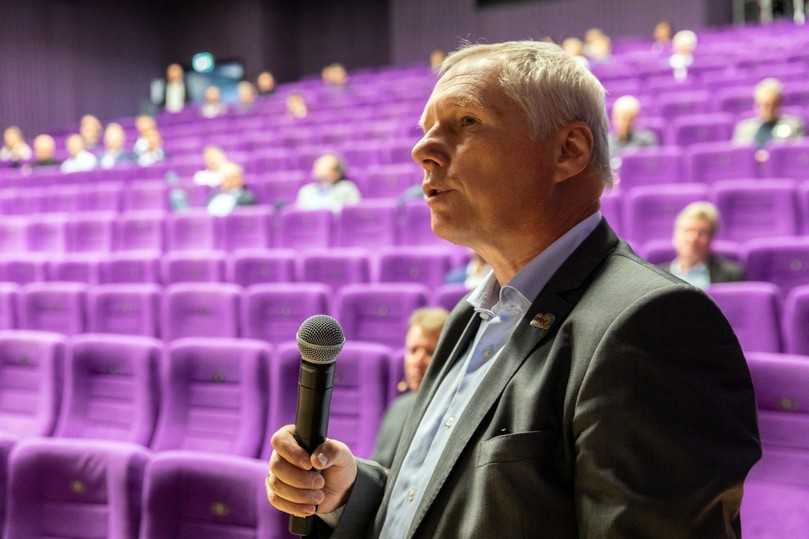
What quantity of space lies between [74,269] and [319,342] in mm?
1735

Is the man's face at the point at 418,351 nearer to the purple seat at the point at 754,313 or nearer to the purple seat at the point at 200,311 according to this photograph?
the purple seat at the point at 754,313

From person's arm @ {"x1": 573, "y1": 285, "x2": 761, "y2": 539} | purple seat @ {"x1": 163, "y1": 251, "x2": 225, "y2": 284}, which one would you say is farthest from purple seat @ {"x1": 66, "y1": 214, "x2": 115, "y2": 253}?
person's arm @ {"x1": 573, "y1": 285, "x2": 761, "y2": 539}

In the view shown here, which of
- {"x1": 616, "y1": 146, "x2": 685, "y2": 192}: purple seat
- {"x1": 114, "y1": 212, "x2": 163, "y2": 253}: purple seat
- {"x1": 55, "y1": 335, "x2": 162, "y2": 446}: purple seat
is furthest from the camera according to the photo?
{"x1": 114, "y1": 212, "x2": 163, "y2": 253}: purple seat

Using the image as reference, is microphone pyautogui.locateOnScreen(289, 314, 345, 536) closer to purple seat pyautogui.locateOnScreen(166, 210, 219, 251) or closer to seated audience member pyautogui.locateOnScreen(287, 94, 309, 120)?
purple seat pyautogui.locateOnScreen(166, 210, 219, 251)

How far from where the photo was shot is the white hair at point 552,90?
0.35 meters

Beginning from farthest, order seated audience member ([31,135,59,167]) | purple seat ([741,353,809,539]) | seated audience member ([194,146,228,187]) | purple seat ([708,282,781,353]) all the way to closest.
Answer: seated audience member ([31,135,59,167]) < seated audience member ([194,146,228,187]) < purple seat ([708,282,781,353]) < purple seat ([741,353,809,539])

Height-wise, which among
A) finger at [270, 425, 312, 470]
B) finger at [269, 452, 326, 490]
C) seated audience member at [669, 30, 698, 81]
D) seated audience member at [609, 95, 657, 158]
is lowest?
finger at [269, 452, 326, 490]

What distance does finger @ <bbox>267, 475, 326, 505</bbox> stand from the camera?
382 mm

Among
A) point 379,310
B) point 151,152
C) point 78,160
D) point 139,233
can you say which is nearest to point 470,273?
point 379,310

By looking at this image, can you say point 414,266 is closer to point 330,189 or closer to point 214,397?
point 214,397

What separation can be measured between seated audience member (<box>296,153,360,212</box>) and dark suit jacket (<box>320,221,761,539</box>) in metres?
1.77

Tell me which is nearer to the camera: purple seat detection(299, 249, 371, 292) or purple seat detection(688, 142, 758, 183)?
purple seat detection(299, 249, 371, 292)

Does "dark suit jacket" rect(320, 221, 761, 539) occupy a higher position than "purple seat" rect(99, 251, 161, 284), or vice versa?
"dark suit jacket" rect(320, 221, 761, 539)

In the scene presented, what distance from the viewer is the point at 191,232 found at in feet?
6.89
